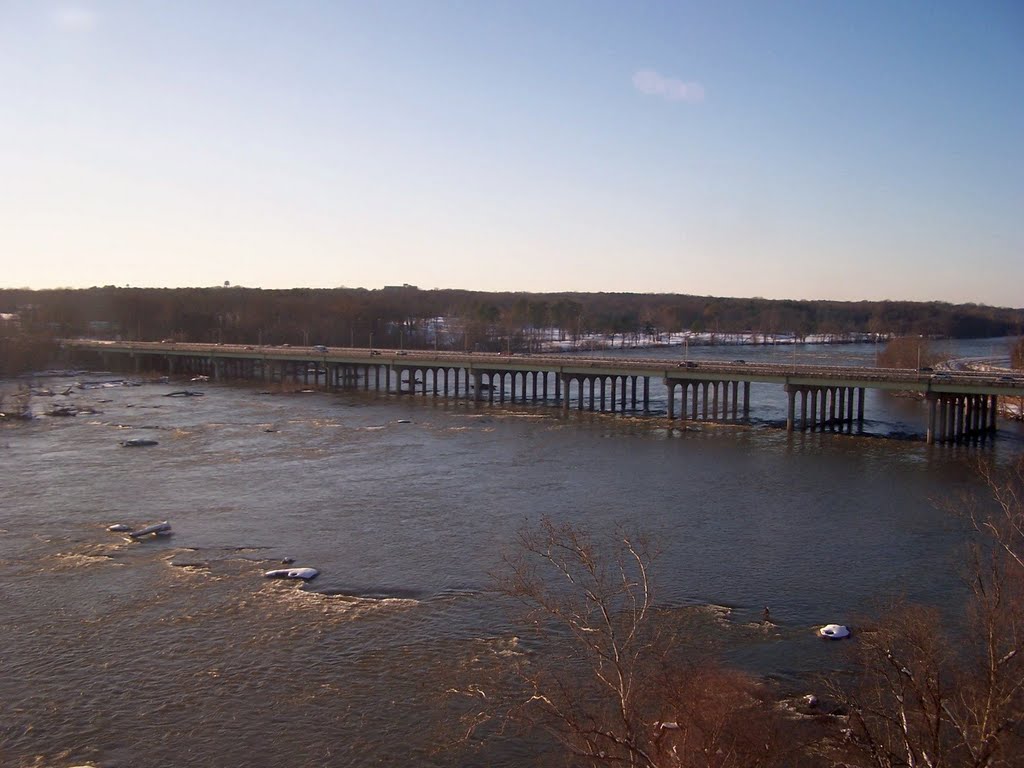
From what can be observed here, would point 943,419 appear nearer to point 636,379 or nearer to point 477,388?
point 636,379

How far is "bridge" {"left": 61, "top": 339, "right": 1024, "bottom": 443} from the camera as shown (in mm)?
48094

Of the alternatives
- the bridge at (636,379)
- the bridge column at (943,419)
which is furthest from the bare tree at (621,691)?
the bridge at (636,379)

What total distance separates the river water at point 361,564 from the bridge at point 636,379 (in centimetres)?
425

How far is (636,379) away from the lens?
238ft

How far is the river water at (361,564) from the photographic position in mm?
15539

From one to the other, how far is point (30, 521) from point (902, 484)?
3103cm

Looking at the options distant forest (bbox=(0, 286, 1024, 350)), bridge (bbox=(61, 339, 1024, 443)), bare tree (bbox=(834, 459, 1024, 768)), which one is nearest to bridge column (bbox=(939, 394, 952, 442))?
bridge (bbox=(61, 339, 1024, 443))

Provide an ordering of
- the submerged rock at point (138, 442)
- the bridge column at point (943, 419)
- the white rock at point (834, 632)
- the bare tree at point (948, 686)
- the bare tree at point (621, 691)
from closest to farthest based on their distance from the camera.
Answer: the bare tree at point (948, 686)
the bare tree at point (621, 691)
the white rock at point (834, 632)
the submerged rock at point (138, 442)
the bridge column at point (943, 419)

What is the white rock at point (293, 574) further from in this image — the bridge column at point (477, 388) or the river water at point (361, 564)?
the bridge column at point (477, 388)

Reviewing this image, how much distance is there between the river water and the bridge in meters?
4.25

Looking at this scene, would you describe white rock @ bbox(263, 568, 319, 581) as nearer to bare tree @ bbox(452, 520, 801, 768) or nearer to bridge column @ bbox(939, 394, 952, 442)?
bare tree @ bbox(452, 520, 801, 768)

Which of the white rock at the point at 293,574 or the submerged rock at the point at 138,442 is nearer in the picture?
the white rock at the point at 293,574

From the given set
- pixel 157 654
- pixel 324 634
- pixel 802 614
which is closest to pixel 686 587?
pixel 802 614

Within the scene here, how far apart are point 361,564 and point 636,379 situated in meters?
51.2
